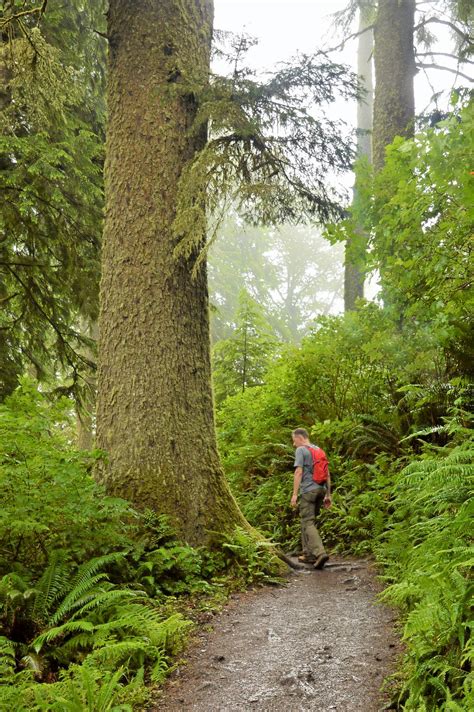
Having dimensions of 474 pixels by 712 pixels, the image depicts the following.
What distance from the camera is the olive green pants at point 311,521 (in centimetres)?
680

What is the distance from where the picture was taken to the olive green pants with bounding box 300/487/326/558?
268 inches

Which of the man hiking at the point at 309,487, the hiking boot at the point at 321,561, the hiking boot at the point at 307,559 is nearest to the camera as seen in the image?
the hiking boot at the point at 321,561

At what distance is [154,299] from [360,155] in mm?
3387

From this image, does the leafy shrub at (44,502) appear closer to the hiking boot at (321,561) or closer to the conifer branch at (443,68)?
the hiking boot at (321,561)

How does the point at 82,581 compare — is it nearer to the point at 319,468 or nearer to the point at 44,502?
the point at 44,502

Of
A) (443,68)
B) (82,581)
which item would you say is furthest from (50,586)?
(443,68)

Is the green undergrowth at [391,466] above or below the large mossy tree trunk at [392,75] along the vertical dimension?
below

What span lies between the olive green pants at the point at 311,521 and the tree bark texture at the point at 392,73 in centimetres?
637

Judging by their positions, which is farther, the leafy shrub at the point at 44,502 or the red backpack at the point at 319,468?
the red backpack at the point at 319,468

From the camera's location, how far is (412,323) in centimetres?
785

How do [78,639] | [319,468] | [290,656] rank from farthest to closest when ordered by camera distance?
[319,468]
[290,656]
[78,639]

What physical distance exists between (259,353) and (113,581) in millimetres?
8538

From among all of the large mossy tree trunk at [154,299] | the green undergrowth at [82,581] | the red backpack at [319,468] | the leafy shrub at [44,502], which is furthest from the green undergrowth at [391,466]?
the leafy shrub at [44,502]

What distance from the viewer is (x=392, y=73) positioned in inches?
439
